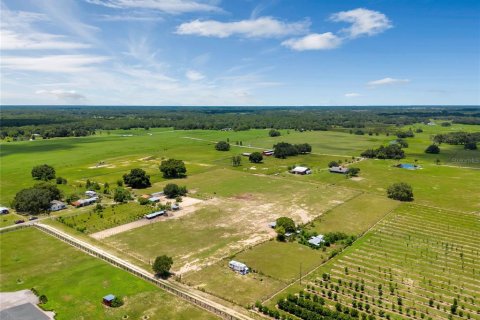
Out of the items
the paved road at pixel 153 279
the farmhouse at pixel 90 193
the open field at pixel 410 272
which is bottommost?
the open field at pixel 410 272

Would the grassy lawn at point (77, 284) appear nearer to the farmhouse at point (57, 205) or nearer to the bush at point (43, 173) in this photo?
the farmhouse at point (57, 205)

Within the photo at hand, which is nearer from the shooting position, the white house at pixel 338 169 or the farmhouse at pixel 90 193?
the farmhouse at pixel 90 193

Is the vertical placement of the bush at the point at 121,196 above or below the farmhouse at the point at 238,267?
above

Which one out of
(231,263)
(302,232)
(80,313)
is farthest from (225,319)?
(302,232)

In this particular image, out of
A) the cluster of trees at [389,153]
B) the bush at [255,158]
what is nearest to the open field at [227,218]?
the bush at [255,158]

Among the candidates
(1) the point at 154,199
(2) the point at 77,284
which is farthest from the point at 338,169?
(2) the point at 77,284

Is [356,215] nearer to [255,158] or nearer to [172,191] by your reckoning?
[172,191]
